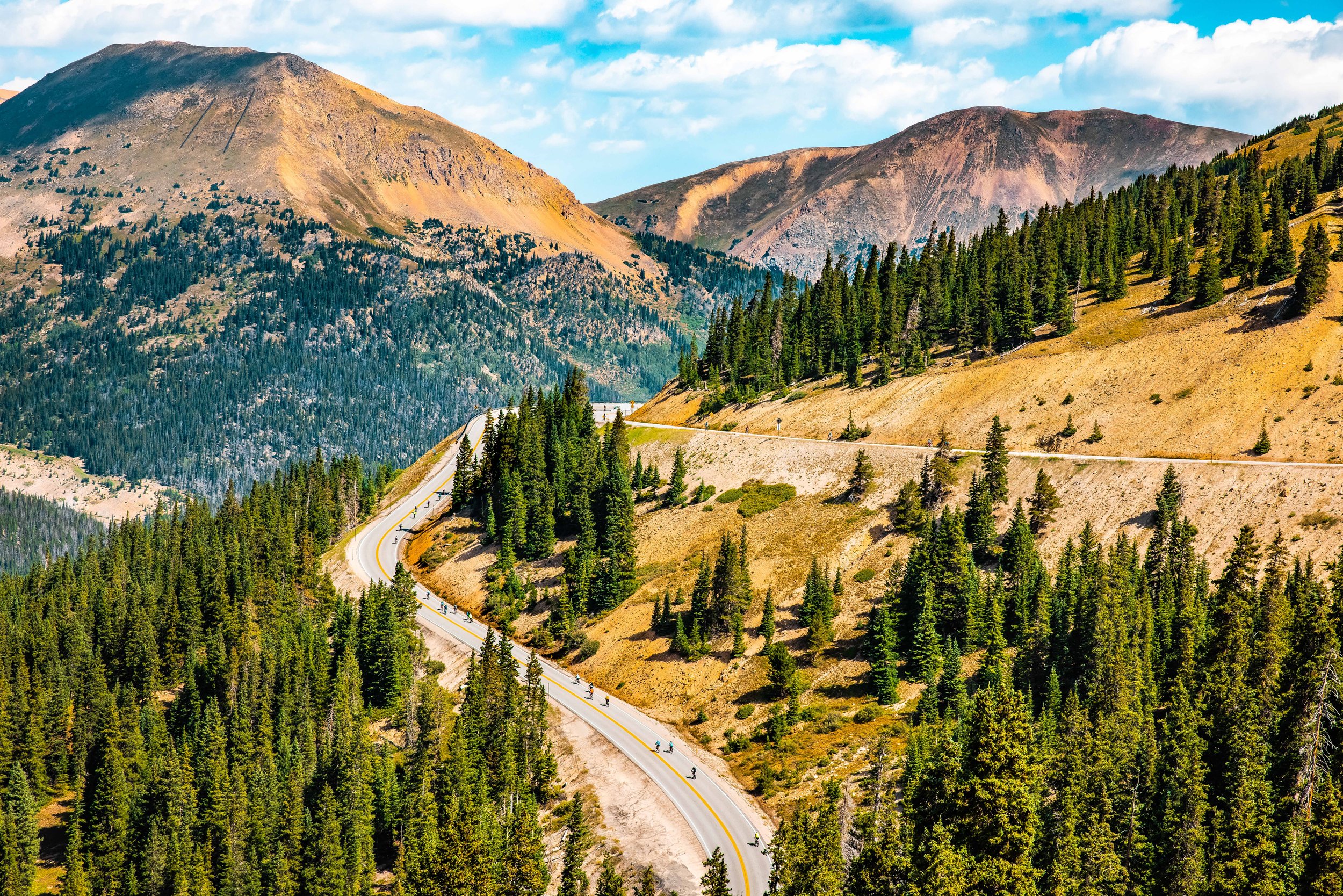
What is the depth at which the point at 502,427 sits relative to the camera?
154m

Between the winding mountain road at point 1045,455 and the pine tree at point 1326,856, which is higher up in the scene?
the winding mountain road at point 1045,455

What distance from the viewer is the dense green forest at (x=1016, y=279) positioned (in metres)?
143

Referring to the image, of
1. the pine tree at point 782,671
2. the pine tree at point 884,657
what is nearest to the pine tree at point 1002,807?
the pine tree at point 884,657

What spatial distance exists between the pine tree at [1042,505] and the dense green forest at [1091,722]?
213mm

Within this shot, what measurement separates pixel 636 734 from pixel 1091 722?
132ft

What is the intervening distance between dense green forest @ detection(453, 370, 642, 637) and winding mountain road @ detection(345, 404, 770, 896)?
7121 mm

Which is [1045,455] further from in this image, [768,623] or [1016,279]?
[1016,279]

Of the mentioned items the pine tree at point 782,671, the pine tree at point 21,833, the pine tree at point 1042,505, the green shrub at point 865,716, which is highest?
the pine tree at point 1042,505

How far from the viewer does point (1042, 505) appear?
100625 millimetres

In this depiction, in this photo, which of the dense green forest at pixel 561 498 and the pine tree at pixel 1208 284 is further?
the pine tree at pixel 1208 284

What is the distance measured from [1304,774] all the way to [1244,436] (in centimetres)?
5717

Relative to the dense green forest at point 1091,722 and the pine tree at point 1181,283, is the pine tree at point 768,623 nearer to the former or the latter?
the dense green forest at point 1091,722

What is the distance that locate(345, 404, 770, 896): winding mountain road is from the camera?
6681 centimetres

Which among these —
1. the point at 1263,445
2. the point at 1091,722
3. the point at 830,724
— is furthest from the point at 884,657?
the point at 1263,445
